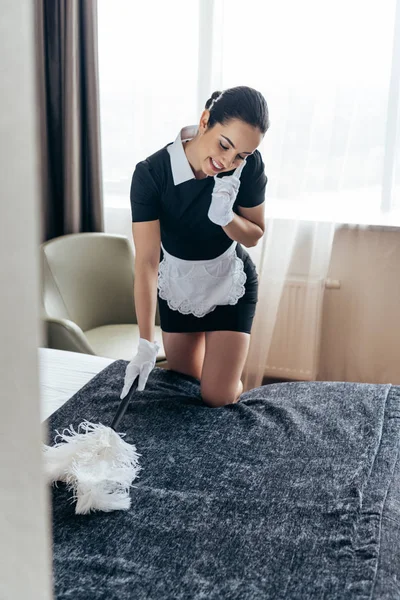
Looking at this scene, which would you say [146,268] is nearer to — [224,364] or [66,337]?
[224,364]

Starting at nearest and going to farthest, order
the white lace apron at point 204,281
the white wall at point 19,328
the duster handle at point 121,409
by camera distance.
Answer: the white wall at point 19,328, the duster handle at point 121,409, the white lace apron at point 204,281

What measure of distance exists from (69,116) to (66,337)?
1132 mm

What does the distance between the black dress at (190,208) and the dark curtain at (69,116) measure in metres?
1.11

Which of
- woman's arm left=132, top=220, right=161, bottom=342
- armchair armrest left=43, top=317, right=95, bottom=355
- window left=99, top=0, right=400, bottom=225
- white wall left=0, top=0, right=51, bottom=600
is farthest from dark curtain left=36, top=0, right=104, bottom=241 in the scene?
white wall left=0, top=0, right=51, bottom=600

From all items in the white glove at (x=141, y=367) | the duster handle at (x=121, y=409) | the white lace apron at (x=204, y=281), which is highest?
the white lace apron at (x=204, y=281)

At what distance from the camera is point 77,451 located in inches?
65.6

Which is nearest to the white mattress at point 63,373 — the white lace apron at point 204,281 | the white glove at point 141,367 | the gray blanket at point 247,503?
the gray blanket at point 247,503

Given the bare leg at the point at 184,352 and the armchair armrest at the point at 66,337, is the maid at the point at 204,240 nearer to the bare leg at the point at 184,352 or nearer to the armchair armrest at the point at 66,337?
the bare leg at the point at 184,352

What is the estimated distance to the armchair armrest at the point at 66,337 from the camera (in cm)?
260

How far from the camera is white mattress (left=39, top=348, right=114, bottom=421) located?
2.03m

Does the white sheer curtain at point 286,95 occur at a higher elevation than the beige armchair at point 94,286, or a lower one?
higher

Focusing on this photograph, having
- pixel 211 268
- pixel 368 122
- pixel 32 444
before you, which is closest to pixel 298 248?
pixel 368 122

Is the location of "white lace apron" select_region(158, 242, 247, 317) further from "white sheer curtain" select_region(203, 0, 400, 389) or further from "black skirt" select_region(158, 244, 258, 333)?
"white sheer curtain" select_region(203, 0, 400, 389)

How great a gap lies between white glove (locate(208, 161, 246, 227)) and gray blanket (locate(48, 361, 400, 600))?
55cm
